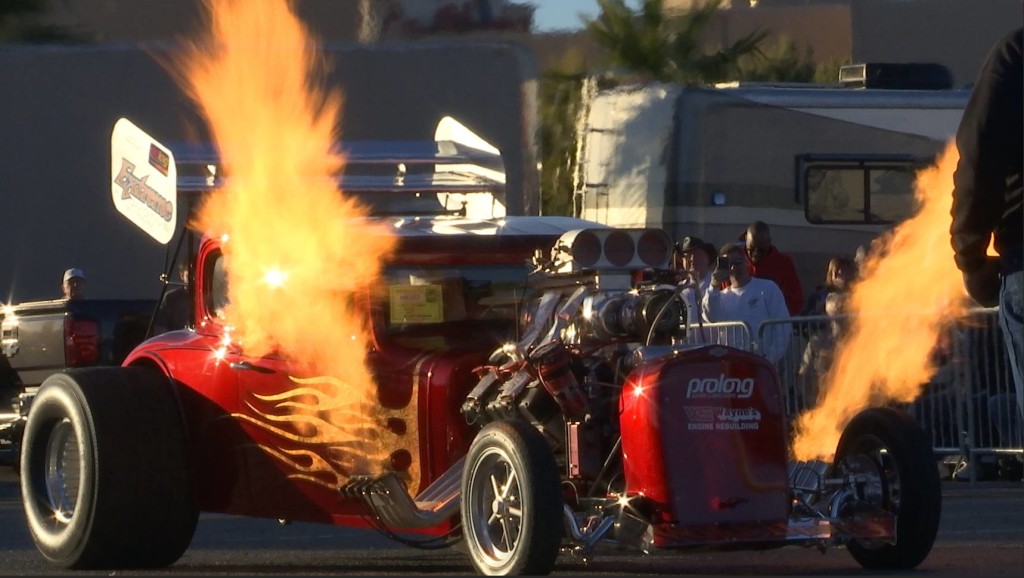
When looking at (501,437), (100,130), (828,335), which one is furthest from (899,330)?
(100,130)

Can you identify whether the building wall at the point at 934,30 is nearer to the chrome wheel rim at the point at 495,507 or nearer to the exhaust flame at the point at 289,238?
the exhaust flame at the point at 289,238

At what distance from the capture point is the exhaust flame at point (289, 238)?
8.03 metres

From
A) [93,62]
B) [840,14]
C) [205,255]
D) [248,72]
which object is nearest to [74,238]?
[93,62]

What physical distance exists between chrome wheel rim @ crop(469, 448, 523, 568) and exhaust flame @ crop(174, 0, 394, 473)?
778mm

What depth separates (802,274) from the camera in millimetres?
17375

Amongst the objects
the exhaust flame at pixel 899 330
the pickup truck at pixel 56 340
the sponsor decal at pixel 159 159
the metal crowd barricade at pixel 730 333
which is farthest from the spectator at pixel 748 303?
the sponsor decal at pixel 159 159

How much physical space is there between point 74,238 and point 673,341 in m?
10.7

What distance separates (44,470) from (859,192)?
33.9 ft

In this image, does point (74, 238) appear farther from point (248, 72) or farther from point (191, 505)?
point (191, 505)

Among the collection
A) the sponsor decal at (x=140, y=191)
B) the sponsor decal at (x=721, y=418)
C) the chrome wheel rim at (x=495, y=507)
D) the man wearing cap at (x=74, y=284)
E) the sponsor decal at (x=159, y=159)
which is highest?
the sponsor decal at (x=159, y=159)

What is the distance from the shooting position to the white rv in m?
17.2

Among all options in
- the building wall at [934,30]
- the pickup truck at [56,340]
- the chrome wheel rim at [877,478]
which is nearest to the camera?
the chrome wheel rim at [877,478]

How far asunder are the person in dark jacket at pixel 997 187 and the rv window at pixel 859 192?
486 inches

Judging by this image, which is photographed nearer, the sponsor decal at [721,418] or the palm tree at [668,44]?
the sponsor decal at [721,418]
